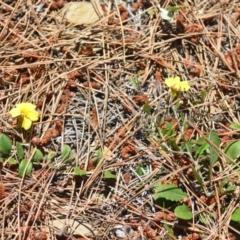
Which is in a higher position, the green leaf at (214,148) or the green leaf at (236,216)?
the green leaf at (214,148)

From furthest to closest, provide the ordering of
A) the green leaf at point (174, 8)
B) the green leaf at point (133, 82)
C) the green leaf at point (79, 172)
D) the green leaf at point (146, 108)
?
1. the green leaf at point (174, 8)
2. the green leaf at point (133, 82)
3. the green leaf at point (146, 108)
4. the green leaf at point (79, 172)

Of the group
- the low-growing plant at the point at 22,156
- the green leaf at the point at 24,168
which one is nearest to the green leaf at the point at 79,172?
the low-growing plant at the point at 22,156

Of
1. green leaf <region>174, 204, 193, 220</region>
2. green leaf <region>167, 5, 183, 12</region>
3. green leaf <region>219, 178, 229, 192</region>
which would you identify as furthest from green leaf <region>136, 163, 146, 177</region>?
green leaf <region>167, 5, 183, 12</region>

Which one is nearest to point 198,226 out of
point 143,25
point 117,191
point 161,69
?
point 117,191

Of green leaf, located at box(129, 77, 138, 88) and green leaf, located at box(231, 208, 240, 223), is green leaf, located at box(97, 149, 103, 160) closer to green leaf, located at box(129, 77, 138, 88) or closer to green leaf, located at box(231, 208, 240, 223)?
green leaf, located at box(129, 77, 138, 88)

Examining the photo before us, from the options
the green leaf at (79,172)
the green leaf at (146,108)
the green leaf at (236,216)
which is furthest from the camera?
the green leaf at (146,108)

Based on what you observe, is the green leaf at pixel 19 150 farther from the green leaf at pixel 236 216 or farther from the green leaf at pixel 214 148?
the green leaf at pixel 236 216

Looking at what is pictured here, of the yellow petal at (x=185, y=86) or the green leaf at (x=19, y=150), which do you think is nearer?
the green leaf at (x=19, y=150)
